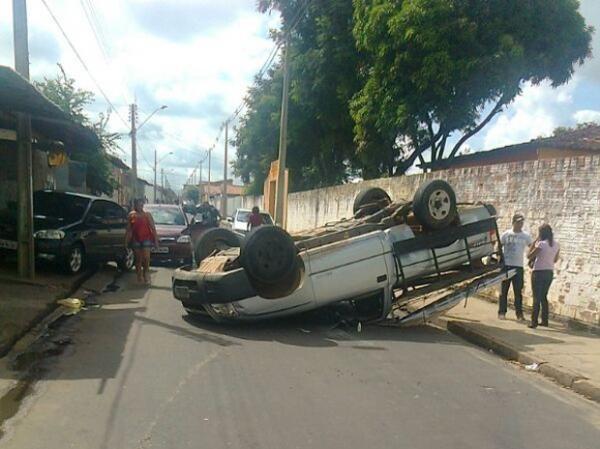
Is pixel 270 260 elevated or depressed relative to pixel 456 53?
depressed

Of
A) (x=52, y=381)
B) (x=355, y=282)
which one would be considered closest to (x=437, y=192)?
(x=355, y=282)

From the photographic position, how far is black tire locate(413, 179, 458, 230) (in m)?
8.85

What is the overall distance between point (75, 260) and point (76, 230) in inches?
23.5

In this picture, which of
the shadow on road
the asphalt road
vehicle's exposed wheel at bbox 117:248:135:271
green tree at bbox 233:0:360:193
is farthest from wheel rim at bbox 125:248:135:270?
green tree at bbox 233:0:360:193

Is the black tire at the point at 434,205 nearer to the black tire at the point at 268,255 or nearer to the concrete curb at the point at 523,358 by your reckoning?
the concrete curb at the point at 523,358

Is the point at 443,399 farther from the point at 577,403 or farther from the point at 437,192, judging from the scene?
the point at 437,192

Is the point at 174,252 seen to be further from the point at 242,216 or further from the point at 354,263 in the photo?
the point at 242,216

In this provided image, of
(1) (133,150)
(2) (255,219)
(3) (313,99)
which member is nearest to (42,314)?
(2) (255,219)

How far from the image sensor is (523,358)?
769cm

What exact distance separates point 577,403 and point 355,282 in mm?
3221

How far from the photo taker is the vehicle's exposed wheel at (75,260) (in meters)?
12.6

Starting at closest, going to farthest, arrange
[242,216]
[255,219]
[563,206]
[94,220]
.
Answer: [563,206] → [94,220] → [255,219] → [242,216]

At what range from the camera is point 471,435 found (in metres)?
4.86

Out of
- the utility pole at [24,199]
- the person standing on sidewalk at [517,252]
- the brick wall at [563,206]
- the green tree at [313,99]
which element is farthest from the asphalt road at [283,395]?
the green tree at [313,99]
